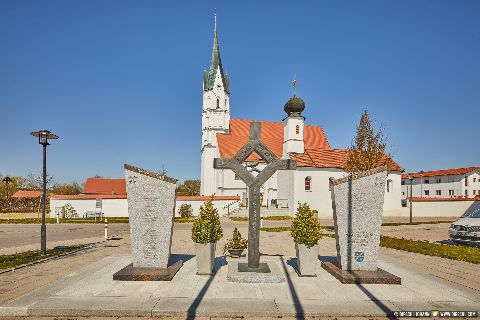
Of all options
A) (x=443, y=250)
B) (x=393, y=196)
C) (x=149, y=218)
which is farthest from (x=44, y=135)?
(x=393, y=196)

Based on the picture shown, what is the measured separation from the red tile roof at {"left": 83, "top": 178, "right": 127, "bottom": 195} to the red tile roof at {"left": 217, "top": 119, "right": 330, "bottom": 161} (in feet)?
71.8

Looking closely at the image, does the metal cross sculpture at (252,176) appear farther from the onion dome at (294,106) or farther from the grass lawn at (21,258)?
the onion dome at (294,106)

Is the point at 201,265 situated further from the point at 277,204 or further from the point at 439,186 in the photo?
the point at 439,186

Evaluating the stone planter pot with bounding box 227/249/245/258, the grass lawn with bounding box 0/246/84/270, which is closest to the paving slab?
the stone planter pot with bounding box 227/249/245/258

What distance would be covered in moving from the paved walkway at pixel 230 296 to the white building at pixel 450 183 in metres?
52.7

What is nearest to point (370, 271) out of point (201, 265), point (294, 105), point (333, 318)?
point (333, 318)

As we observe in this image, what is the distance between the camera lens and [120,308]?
617cm

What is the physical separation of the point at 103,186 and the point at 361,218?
185 ft

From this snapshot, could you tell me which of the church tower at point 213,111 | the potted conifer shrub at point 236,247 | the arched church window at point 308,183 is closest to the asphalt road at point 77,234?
the potted conifer shrub at point 236,247

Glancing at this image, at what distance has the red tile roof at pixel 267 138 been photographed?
168ft

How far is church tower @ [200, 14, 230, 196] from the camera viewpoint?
181 ft

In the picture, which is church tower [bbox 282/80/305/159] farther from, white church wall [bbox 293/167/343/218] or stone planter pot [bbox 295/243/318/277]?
stone planter pot [bbox 295/243/318/277]

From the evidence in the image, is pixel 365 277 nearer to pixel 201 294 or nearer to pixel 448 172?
pixel 201 294

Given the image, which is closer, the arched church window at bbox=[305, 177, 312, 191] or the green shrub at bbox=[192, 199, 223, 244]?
the green shrub at bbox=[192, 199, 223, 244]
